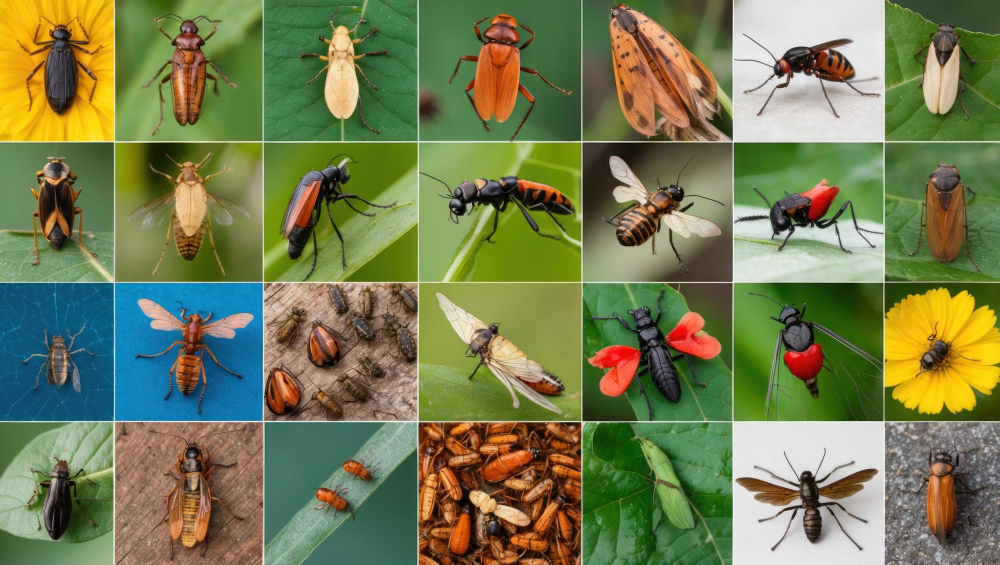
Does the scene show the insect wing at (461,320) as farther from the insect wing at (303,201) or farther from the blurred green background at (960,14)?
the blurred green background at (960,14)

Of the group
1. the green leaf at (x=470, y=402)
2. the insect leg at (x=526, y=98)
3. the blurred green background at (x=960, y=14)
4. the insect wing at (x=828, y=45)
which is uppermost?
the blurred green background at (x=960, y=14)

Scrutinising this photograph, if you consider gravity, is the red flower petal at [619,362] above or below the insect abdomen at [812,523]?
above

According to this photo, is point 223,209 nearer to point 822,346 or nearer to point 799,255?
point 799,255

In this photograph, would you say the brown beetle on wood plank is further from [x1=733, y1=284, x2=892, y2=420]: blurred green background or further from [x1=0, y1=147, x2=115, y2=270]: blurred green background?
[x1=733, y1=284, x2=892, y2=420]: blurred green background

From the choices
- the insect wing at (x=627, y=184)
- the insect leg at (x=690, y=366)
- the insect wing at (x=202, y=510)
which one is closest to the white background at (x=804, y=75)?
the insect wing at (x=627, y=184)

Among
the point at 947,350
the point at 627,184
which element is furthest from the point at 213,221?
the point at 947,350

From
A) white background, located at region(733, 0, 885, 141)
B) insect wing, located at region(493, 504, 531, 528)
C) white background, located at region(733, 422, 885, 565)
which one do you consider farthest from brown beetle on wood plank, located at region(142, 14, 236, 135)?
white background, located at region(733, 422, 885, 565)
